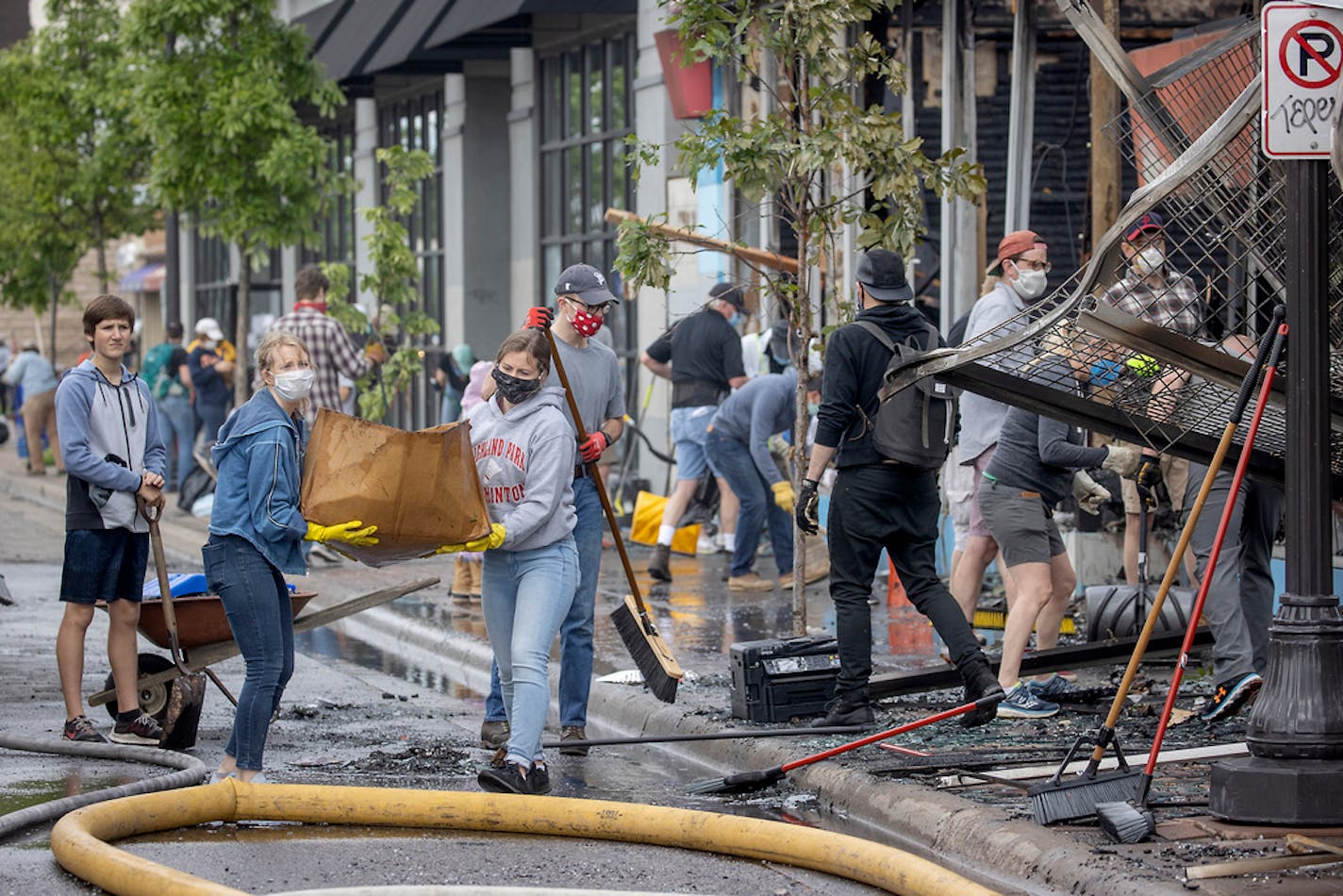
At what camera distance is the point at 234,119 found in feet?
65.1

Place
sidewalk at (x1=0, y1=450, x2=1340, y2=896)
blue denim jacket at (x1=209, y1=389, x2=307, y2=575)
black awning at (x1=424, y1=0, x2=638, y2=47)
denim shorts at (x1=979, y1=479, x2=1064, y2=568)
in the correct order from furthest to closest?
black awning at (x1=424, y1=0, x2=638, y2=47), denim shorts at (x1=979, y1=479, x2=1064, y2=568), blue denim jacket at (x1=209, y1=389, x2=307, y2=575), sidewalk at (x1=0, y1=450, x2=1340, y2=896)

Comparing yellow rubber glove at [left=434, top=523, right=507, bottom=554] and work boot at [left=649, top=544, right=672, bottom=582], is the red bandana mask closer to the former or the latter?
yellow rubber glove at [left=434, top=523, right=507, bottom=554]

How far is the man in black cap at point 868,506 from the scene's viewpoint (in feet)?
26.3

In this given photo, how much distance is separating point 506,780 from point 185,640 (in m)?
1.87

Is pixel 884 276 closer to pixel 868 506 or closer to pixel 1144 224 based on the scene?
pixel 868 506

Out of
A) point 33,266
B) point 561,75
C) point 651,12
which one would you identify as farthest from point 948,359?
point 33,266

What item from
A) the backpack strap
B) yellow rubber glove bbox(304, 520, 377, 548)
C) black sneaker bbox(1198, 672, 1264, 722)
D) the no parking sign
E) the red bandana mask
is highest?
the no parking sign

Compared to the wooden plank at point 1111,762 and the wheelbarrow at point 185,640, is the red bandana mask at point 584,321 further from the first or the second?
the wooden plank at point 1111,762

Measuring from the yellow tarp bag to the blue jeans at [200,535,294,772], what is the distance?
794 cm

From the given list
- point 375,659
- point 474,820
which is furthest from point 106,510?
point 375,659

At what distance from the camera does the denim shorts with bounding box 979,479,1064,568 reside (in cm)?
848

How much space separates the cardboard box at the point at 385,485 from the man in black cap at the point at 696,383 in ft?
21.5

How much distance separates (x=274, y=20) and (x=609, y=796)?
15.7 m

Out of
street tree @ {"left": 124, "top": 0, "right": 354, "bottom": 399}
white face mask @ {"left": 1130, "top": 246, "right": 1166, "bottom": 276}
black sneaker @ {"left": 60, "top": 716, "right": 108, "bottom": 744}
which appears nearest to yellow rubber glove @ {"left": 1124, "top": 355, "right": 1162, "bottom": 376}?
white face mask @ {"left": 1130, "top": 246, "right": 1166, "bottom": 276}
